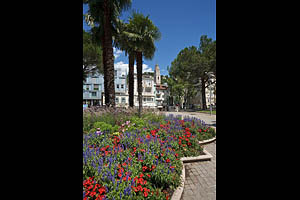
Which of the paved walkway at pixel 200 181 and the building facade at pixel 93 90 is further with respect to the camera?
the building facade at pixel 93 90

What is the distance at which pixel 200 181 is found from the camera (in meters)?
3.00

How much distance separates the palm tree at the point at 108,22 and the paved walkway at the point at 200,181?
604 cm

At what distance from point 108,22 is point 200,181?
910cm

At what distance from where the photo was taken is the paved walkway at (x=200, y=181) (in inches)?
100

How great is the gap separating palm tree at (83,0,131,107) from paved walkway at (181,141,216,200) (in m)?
6.04

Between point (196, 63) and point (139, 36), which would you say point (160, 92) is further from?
point (139, 36)

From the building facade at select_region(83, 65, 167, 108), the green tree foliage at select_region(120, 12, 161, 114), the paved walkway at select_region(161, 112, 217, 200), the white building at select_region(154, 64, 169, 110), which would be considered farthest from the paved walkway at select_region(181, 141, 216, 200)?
the white building at select_region(154, 64, 169, 110)

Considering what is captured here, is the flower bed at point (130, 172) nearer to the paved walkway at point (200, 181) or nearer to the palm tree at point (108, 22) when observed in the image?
the paved walkway at point (200, 181)

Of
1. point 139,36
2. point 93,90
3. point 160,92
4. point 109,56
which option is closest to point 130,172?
point 109,56

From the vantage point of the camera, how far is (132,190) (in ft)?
6.96

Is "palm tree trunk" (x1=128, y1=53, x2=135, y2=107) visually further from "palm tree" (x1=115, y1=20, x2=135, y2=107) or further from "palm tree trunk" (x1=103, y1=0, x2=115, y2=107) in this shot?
"palm tree trunk" (x1=103, y1=0, x2=115, y2=107)

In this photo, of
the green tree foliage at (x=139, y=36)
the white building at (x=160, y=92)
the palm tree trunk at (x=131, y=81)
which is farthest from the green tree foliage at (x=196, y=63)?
the white building at (x=160, y=92)

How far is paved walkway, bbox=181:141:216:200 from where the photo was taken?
255 centimetres
